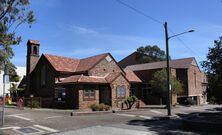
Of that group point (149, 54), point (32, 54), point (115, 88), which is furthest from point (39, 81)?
point (149, 54)

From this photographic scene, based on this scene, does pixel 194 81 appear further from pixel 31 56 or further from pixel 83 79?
pixel 31 56

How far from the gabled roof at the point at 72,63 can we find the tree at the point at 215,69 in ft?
57.1

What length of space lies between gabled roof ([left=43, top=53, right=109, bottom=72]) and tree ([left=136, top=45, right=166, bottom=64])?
4363 cm

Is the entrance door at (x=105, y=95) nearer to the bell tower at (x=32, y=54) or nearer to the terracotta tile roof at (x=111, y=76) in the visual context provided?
the terracotta tile roof at (x=111, y=76)

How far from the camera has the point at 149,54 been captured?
9012 centimetres

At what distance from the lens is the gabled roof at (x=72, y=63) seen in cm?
3756

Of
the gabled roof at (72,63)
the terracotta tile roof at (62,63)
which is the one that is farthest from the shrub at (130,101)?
the terracotta tile roof at (62,63)

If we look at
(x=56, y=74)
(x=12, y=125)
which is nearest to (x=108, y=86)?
(x=56, y=74)

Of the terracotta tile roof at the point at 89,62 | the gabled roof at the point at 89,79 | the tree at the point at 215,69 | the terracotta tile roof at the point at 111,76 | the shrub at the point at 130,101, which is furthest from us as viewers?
the terracotta tile roof at the point at 89,62

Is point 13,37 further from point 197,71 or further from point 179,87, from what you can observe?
point 197,71

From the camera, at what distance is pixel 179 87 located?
41.9 m

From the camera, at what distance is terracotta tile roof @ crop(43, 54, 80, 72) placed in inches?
1476

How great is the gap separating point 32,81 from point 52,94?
244 inches

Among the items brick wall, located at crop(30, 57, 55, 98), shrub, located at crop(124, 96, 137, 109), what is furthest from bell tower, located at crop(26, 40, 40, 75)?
shrub, located at crop(124, 96, 137, 109)
